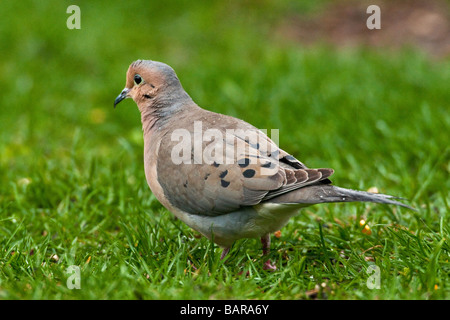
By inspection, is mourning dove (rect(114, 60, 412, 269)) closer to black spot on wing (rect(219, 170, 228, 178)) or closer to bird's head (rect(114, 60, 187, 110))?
black spot on wing (rect(219, 170, 228, 178))

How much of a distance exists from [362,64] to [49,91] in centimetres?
386

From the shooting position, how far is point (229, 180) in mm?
3666

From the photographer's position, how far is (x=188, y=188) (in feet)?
12.3

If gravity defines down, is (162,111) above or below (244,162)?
above

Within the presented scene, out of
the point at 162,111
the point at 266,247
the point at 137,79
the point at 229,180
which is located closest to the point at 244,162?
the point at 229,180

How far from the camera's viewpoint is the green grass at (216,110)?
366 cm

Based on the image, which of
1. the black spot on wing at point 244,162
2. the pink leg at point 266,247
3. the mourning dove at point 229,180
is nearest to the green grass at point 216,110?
the pink leg at point 266,247

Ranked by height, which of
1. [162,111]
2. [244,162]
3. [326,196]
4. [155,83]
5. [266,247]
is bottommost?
[266,247]

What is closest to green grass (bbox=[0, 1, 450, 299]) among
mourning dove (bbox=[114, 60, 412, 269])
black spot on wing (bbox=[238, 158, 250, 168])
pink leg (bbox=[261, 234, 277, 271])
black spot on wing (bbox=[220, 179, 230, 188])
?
pink leg (bbox=[261, 234, 277, 271])

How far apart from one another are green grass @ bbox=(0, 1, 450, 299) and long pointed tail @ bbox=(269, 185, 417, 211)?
476 mm

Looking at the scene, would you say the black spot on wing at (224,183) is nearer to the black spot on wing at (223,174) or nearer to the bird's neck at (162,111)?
the black spot on wing at (223,174)

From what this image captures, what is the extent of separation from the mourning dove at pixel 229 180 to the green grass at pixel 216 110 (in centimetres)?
25

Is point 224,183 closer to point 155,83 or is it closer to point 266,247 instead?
point 266,247

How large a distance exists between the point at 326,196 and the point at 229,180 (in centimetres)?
57
